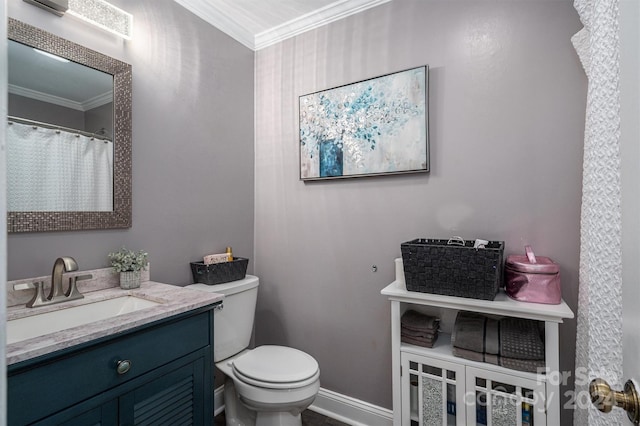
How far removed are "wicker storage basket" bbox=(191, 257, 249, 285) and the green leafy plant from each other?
33cm

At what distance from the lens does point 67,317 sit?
4.08 ft

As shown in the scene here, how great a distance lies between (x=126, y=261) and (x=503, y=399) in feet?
5.70

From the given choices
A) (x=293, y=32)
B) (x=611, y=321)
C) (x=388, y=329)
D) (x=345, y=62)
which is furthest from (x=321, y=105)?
(x=611, y=321)

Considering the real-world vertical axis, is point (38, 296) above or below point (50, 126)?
below

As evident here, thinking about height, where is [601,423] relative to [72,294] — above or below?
below

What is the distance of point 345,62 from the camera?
1.99 meters

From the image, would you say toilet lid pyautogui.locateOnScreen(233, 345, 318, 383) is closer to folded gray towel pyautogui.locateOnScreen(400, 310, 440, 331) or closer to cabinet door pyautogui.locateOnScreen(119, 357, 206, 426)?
cabinet door pyautogui.locateOnScreen(119, 357, 206, 426)

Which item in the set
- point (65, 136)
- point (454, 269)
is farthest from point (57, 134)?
point (454, 269)

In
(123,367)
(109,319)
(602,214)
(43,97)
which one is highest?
(43,97)

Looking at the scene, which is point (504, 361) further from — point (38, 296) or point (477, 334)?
point (38, 296)

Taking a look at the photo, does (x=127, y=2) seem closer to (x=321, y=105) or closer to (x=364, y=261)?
(x=321, y=105)

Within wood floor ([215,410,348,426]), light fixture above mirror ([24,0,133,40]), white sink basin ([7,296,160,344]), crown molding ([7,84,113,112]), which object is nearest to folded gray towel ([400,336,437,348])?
wood floor ([215,410,348,426])

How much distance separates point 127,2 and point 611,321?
2.34m

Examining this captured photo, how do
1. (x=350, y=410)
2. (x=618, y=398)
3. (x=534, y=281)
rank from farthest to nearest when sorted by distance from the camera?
(x=350, y=410) → (x=534, y=281) → (x=618, y=398)
